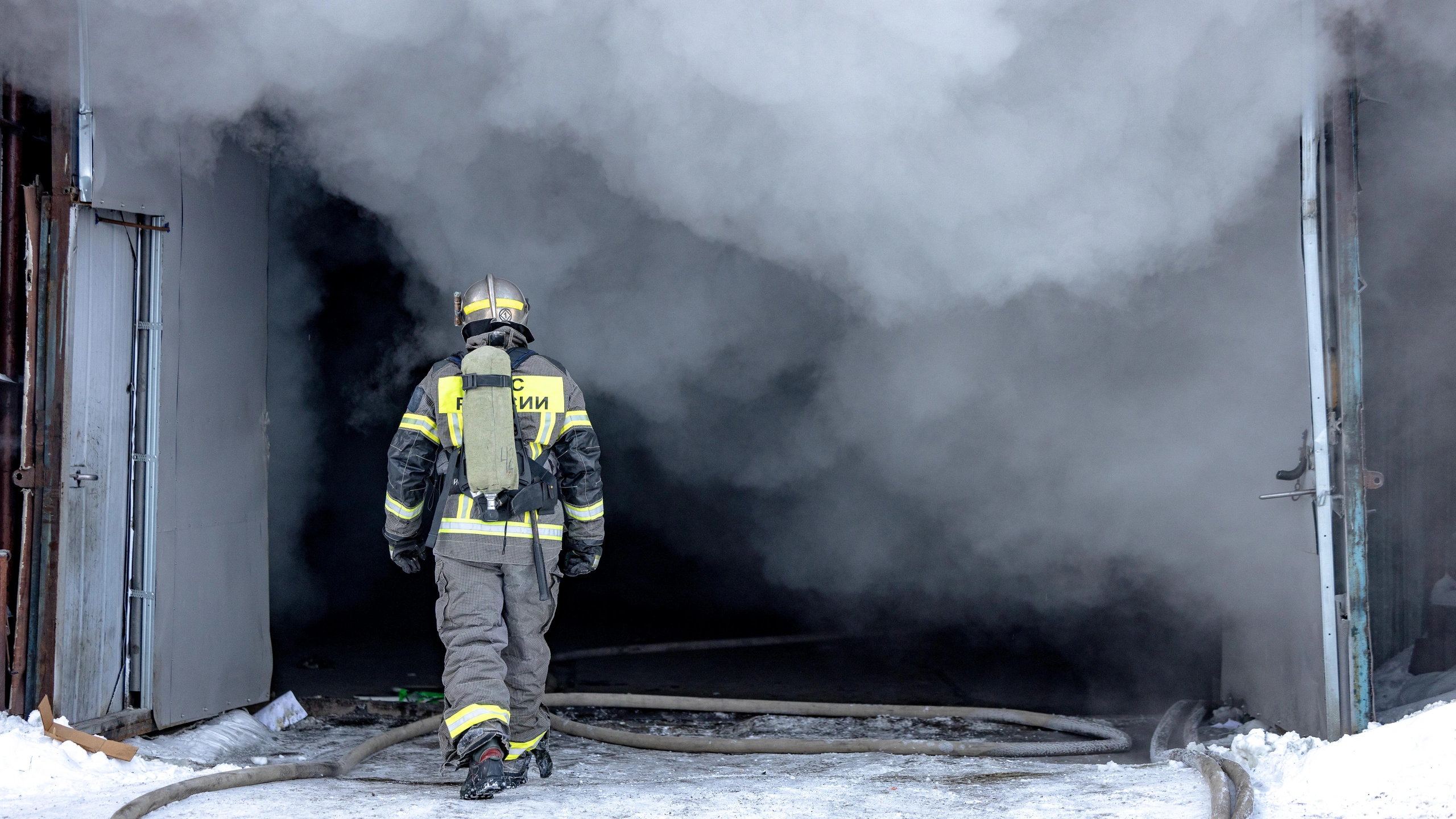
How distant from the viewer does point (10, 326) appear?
355 cm

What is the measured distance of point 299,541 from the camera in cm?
714

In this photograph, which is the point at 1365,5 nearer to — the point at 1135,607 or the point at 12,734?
the point at 1135,607

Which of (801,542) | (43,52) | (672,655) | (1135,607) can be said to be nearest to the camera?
(43,52)

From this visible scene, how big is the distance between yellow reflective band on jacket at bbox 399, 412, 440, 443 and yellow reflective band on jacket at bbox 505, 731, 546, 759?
105 cm

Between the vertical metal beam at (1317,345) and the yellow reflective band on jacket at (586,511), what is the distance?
2.40 meters

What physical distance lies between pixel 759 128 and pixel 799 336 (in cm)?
286

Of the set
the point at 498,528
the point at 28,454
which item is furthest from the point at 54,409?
the point at 498,528

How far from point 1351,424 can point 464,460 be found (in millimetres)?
2890

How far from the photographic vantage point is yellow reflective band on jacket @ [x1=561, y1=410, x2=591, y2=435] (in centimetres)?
344

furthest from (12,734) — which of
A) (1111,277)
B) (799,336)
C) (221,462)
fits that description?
(799,336)

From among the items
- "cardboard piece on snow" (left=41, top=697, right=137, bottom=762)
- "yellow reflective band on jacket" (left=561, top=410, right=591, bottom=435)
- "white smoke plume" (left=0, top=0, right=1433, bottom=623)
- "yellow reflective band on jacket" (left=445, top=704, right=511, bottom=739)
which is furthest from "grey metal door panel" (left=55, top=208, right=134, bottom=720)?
"yellow reflective band on jacket" (left=561, top=410, right=591, bottom=435)

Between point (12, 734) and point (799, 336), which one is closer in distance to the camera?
point (12, 734)

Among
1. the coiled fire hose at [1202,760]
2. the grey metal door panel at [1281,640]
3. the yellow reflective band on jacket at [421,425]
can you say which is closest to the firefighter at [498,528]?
the yellow reflective band on jacket at [421,425]

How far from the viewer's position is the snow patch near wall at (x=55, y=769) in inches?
117
